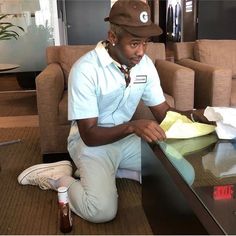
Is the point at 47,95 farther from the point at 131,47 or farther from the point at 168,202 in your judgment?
the point at 168,202

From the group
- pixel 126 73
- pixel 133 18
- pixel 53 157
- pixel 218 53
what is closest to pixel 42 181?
pixel 53 157

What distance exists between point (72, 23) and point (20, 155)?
4.08m

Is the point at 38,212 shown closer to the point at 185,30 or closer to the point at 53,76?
the point at 53,76

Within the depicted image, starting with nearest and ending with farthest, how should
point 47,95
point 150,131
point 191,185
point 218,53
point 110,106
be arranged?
point 191,185 < point 150,131 < point 110,106 < point 47,95 < point 218,53

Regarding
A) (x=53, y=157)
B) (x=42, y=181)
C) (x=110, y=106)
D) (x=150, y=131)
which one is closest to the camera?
(x=150, y=131)

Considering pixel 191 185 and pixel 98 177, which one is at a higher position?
pixel 191 185

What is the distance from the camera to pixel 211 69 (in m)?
2.21

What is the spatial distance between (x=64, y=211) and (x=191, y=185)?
2.02 feet

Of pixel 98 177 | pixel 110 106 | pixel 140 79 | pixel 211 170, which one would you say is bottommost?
pixel 98 177

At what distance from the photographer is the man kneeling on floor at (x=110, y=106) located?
4.45ft

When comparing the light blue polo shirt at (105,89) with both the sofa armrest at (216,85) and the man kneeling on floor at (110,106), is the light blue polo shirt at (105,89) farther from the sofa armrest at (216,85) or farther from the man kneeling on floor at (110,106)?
the sofa armrest at (216,85)

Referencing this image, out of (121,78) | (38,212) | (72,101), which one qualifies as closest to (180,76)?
(121,78)

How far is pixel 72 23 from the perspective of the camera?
595 centimetres

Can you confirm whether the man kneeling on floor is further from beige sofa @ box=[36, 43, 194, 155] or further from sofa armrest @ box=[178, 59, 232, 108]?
sofa armrest @ box=[178, 59, 232, 108]
